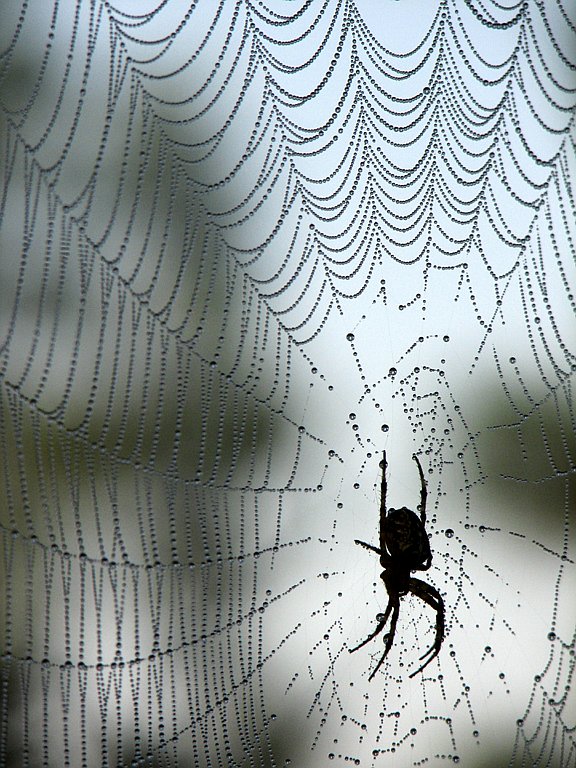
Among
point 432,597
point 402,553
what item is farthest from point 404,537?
point 432,597

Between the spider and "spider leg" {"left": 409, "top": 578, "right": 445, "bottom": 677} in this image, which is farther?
"spider leg" {"left": 409, "top": 578, "right": 445, "bottom": 677}

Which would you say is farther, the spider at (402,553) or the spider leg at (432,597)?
the spider leg at (432,597)

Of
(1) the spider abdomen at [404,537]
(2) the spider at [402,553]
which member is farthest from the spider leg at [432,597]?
(1) the spider abdomen at [404,537]

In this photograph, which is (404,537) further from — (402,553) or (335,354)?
(335,354)

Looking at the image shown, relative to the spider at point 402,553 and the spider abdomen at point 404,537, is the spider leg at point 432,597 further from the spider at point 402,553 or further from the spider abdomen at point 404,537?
the spider abdomen at point 404,537

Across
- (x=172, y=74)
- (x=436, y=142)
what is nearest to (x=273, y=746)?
(x=436, y=142)

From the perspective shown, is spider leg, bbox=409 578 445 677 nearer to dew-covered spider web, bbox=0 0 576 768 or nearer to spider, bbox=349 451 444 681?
spider, bbox=349 451 444 681

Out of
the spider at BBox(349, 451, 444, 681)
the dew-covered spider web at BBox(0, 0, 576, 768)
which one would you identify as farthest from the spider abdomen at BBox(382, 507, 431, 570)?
the dew-covered spider web at BBox(0, 0, 576, 768)

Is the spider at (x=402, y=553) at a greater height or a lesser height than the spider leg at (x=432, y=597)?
greater
